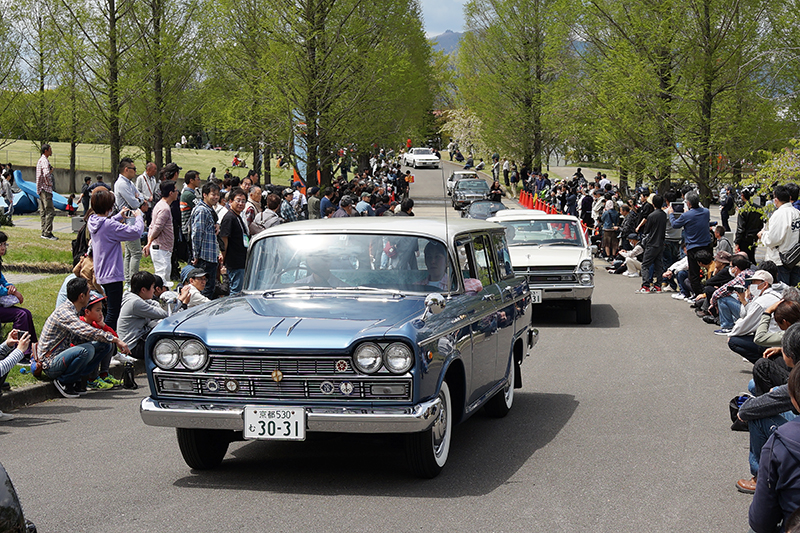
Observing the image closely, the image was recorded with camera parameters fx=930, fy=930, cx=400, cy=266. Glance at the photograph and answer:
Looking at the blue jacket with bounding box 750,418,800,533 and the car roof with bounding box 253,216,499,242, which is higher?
the car roof with bounding box 253,216,499,242

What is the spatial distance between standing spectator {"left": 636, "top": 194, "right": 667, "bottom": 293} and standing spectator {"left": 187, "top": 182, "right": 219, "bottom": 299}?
393 inches

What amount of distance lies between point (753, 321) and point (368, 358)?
504 centimetres

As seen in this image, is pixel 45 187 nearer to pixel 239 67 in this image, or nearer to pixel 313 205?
pixel 313 205

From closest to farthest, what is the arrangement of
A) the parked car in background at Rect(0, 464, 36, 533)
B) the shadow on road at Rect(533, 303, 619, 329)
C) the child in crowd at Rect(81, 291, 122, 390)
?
the parked car in background at Rect(0, 464, 36, 533) < the child in crowd at Rect(81, 291, 122, 390) < the shadow on road at Rect(533, 303, 619, 329)

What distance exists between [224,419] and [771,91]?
75.3ft

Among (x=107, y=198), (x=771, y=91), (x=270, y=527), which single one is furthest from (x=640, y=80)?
(x=270, y=527)

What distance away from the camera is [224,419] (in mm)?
5922

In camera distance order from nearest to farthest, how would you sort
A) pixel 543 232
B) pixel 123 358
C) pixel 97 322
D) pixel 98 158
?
pixel 97 322 < pixel 123 358 < pixel 543 232 < pixel 98 158

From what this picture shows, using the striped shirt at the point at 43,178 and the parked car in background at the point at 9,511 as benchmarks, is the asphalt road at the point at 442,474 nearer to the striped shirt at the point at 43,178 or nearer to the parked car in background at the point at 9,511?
the parked car in background at the point at 9,511

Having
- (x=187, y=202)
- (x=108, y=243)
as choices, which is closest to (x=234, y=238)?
(x=108, y=243)

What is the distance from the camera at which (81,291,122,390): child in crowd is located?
9.74 meters

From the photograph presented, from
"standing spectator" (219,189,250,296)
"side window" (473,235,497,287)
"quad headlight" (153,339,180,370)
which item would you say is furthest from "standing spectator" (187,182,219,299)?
"quad headlight" (153,339,180,370)

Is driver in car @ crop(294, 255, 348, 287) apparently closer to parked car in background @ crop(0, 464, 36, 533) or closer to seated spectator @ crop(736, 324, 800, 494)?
seated spectator @ crop(736, 324, 800, 494)

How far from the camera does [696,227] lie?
57.0 feet
